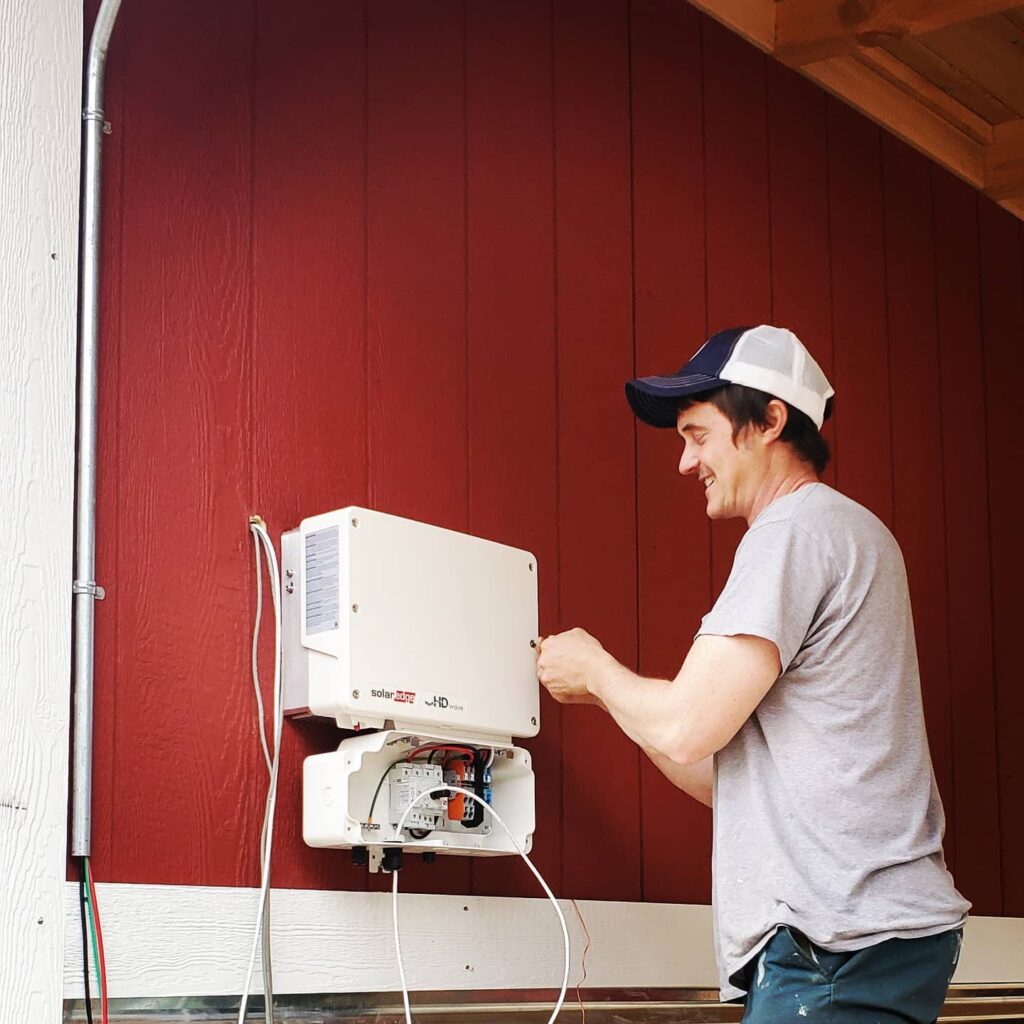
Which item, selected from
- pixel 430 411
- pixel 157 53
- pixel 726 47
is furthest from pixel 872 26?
pixel 157 53

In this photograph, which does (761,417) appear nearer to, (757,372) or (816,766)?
(757,372)

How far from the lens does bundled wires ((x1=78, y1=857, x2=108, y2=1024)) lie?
2045mm

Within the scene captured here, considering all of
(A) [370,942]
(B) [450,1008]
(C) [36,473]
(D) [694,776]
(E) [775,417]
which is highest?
(E) [775,417]

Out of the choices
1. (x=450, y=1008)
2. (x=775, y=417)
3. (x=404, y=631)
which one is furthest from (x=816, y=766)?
(x=450, y=1008)

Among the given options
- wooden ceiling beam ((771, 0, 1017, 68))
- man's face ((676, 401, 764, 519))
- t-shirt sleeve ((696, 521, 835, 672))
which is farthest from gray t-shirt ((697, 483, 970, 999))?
wooden ceiling beam ((771, 0, 1017, 68))

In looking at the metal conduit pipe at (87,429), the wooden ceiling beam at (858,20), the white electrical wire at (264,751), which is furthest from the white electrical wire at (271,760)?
the wooden ceiling beam at (858,20)

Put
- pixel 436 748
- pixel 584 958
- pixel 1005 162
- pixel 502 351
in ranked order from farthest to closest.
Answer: pixel 1005 162 → pixel 502 351 → pixel 584 958 → pixel 436 748

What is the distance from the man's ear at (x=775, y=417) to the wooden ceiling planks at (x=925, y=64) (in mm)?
1468

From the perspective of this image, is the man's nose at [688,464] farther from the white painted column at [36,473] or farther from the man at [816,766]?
the white painted column at [36,473]

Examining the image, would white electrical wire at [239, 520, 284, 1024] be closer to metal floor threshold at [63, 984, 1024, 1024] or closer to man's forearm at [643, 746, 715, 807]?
metal floor threshold at [63, 984, 1024, 1024]

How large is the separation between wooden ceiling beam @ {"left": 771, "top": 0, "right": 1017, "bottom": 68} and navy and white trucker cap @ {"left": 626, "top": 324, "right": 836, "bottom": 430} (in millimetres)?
1439

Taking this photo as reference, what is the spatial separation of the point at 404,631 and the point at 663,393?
487mm

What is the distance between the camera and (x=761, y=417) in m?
2.38

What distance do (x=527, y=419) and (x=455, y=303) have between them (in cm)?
24
